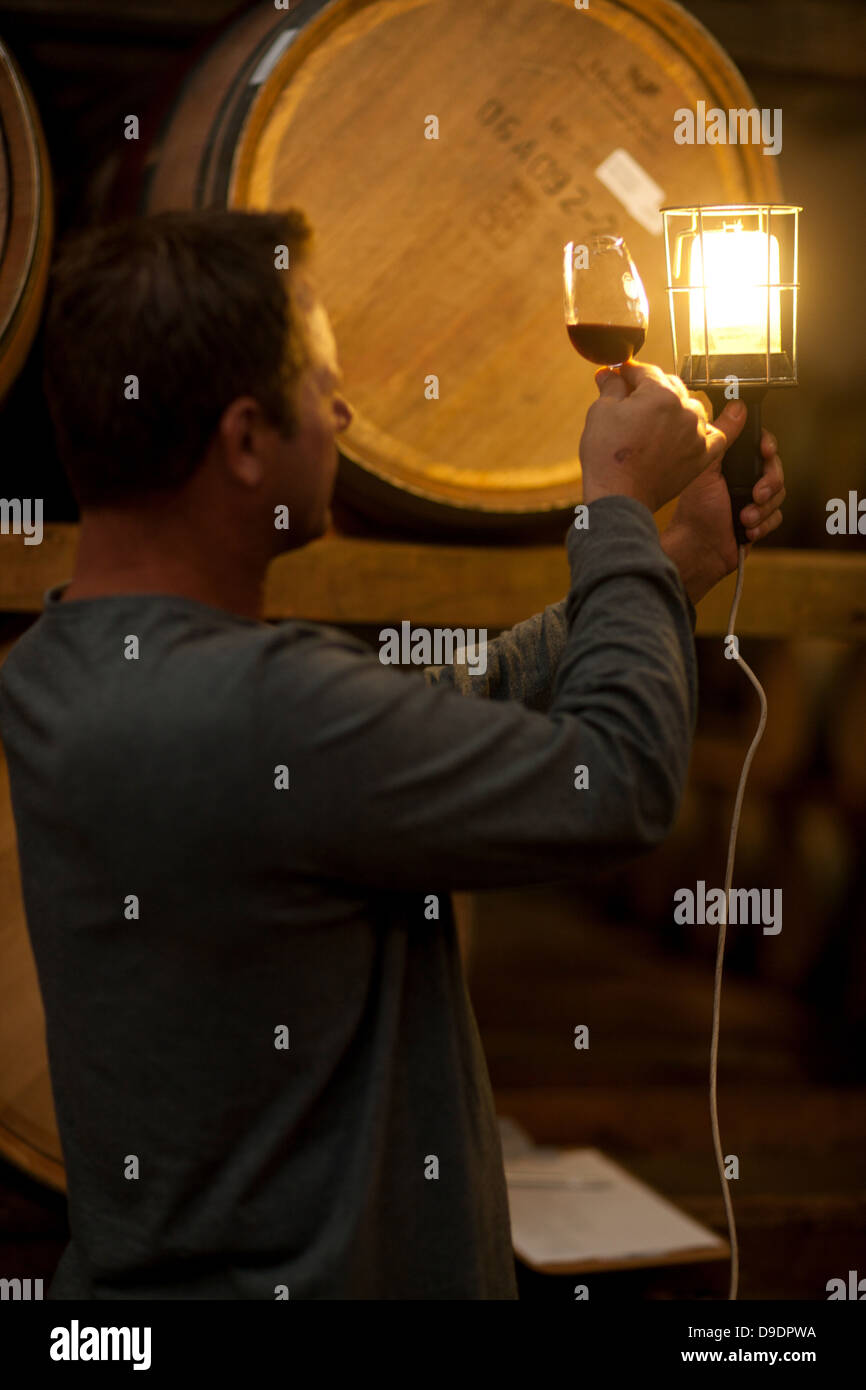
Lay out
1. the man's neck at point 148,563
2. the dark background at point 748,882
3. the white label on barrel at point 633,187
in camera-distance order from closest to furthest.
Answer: the man's neck at point 148,563, the white label on barrel at point 633,187, the dark background at point 748,882

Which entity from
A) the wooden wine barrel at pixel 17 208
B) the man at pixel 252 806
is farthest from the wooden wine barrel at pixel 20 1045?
the man at pixel 252 806

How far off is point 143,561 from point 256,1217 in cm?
56

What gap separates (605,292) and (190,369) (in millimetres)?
541

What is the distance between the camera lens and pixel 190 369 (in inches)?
45.5

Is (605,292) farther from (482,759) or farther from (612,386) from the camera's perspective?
(482,759)

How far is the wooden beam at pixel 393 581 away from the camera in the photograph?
184 cm

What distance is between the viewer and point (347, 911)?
118 cm

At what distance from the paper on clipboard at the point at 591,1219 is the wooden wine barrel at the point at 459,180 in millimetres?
1093

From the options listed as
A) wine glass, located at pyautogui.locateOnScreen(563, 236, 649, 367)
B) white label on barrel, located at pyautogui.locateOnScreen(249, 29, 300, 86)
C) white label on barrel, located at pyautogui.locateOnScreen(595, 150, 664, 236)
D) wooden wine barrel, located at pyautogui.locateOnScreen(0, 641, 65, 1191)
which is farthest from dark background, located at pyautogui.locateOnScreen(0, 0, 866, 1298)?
wine glass, located at pyautogui.locateOnScreen(563, 236, 649, 367)

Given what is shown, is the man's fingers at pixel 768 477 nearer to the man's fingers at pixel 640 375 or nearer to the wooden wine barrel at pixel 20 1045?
the man's fingers at pixel 640 375

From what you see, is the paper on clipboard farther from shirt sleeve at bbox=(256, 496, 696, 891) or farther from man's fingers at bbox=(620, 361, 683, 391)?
man's fingers at bbox=(620, 361, 683, 391)

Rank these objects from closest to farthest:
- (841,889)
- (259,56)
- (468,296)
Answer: (259,56) → (468,296) → (841,889)
